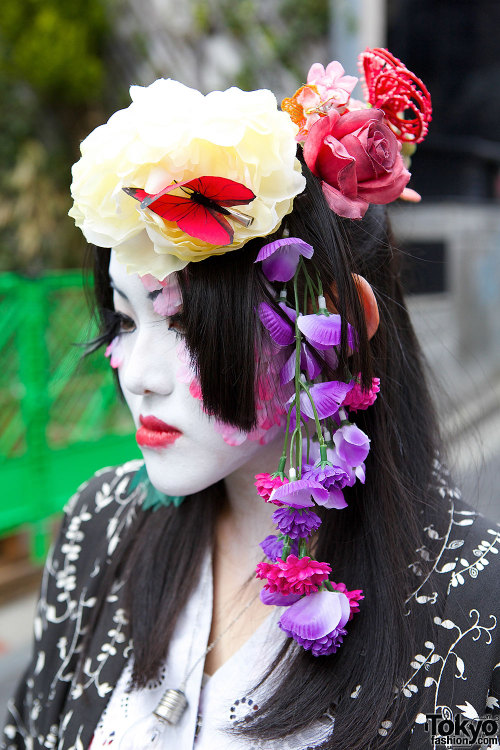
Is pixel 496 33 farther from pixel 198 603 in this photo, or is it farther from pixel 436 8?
pixel 198 603

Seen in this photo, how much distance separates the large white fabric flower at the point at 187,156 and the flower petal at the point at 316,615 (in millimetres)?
518

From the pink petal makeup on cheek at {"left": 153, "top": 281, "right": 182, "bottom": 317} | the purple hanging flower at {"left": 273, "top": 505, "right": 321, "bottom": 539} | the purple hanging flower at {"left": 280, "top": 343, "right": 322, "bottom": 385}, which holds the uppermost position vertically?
the pink petal makeup on cheek at {"left": 153, "top": 281, "right": 182, "bottom": 317}

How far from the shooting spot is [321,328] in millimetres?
955

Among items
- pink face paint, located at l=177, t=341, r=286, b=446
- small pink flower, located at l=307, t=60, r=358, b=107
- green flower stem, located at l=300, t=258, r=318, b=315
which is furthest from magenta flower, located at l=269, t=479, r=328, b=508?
small pink flower, located at l=307, t=60, r=358, b=107

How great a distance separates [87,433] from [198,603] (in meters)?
2.75

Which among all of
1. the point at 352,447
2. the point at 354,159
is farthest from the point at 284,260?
the point at 352,447

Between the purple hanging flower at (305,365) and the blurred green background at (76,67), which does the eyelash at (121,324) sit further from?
the blurred green background at (76,67)

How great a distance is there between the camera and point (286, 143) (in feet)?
3.12

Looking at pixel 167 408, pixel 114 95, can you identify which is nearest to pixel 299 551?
pixel 167 408

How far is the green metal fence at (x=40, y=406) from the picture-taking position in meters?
3.45

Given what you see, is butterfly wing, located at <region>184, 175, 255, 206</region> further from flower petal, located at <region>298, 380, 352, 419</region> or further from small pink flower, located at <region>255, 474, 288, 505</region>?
small pink flower, located at <region>255, 474, 288, 505</region>

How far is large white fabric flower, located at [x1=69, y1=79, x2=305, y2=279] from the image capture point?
913 millimetres

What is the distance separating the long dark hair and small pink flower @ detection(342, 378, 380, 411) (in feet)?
0.05

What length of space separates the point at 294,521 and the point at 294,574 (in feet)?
0.26
